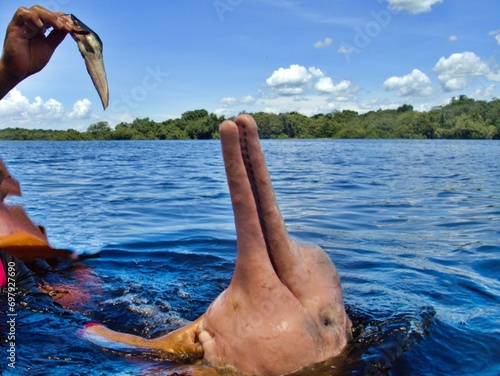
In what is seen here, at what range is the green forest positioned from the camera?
78244 mm

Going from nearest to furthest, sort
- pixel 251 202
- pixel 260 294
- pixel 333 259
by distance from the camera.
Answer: pixel 251 202, pixel 260 294, pixel 333 259

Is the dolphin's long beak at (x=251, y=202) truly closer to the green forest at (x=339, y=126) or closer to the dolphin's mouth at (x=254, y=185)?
the dolphin's mouth at (x=254, y=185)

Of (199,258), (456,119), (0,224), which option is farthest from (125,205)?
(456,119)

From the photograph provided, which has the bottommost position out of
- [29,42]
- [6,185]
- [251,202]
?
[6,185]

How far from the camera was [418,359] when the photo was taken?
3393 millimetres

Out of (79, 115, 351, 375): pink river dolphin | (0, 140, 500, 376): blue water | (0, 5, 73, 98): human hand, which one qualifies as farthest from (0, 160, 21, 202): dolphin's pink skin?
(79, 115, 351, 375): pink river dolphin

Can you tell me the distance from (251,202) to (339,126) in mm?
105536

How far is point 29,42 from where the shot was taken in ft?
12.1

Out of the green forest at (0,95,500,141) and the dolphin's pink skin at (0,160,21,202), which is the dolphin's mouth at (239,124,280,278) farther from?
the green forest at (0,95,500,141)

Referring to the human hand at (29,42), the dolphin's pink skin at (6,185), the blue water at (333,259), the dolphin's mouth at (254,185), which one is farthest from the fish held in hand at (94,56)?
the dolphin's pink skin at (6,185)

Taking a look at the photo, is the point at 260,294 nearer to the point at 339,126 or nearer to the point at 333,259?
the point at 333,259

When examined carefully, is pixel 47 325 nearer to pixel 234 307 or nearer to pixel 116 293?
pixel 116 293

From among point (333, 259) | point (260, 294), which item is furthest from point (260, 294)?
point (333, 259)

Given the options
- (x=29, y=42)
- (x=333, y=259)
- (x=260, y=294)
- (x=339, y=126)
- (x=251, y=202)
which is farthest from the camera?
(x=339, y=126)
